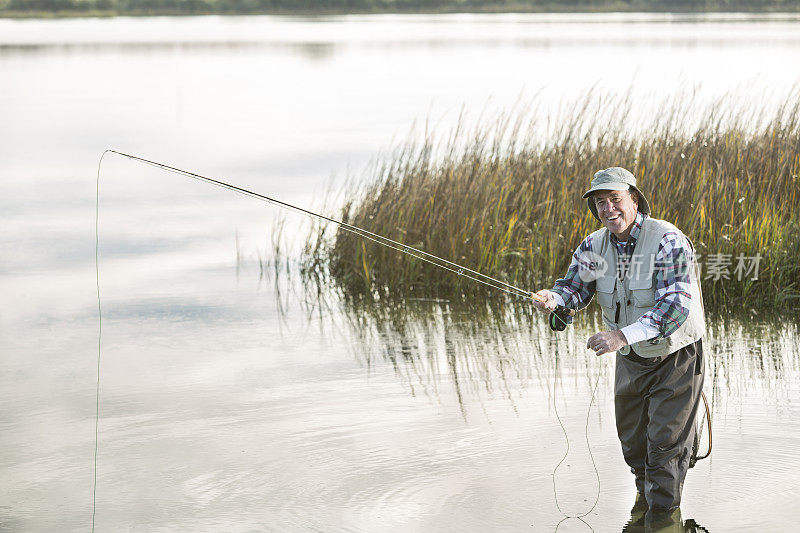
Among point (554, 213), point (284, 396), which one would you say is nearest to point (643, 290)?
point (284, 396)

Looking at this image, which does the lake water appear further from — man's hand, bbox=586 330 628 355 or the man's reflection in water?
man's hand, bbox=586 330 628 355

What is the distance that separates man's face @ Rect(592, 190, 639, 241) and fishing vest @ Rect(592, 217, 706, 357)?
7 cm

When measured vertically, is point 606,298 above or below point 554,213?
above

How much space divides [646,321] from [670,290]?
148 mm

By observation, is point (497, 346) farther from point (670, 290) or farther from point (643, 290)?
point (670, 290)

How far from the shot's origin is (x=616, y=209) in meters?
4.27

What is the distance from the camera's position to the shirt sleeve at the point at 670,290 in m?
4.20

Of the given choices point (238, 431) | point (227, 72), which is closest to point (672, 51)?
point (227, 72)

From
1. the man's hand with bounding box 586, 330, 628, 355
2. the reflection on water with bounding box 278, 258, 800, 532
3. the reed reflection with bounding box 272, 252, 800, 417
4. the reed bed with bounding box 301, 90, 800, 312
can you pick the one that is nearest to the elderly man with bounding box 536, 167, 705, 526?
the man's hand with bounding box 586, 330, 628, 355

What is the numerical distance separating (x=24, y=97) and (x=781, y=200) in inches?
965

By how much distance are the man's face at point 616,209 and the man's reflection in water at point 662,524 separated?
1182 millimetres

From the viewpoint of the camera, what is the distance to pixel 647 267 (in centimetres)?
430

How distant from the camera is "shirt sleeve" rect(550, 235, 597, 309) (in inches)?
179

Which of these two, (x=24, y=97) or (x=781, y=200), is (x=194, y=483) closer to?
(x=781, y=200)
